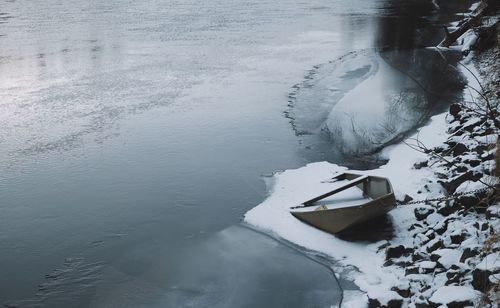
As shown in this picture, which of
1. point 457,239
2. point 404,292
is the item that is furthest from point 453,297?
point 457,239

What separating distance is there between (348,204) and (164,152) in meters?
6.76

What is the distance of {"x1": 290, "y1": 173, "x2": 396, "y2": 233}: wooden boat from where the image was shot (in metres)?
11.2

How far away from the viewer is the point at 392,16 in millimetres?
41781

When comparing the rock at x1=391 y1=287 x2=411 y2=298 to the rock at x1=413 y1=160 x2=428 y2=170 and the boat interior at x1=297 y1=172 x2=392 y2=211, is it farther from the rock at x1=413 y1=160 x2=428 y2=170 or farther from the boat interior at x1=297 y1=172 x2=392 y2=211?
the rock at x1=413 y1=160 x2=428 y2=170

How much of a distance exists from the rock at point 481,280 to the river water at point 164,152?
2.79 metres

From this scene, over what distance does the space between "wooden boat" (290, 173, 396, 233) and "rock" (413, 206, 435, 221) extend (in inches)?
20.1

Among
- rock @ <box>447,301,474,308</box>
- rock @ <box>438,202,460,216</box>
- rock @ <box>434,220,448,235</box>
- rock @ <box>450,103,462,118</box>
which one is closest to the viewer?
rock @ <box>447,301,474,308</box>

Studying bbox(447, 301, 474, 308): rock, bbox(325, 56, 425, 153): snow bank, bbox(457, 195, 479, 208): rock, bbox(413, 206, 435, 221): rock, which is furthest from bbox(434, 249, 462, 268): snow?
bbox(325, 56, 425, 153): snow bank

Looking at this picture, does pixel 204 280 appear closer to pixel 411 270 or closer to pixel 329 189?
pixel 411 270

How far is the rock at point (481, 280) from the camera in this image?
287 inches

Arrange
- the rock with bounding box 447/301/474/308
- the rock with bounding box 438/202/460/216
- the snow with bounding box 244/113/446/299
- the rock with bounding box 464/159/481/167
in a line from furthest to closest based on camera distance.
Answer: the rock with bounding box 464/159/481/167 < the rock with bounding box 438/202/460/216 < the snow with bounding box 244/113/446/299 < the rock with bounding box 447/301/474/308

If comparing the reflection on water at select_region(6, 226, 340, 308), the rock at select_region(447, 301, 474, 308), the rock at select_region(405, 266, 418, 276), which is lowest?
the reflection on water at select_region(6, 226, 340, 308)

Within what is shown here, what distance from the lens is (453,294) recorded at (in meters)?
7.59

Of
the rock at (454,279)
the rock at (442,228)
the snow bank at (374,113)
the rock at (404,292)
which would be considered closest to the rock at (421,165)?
the snow bank at (374,113)
